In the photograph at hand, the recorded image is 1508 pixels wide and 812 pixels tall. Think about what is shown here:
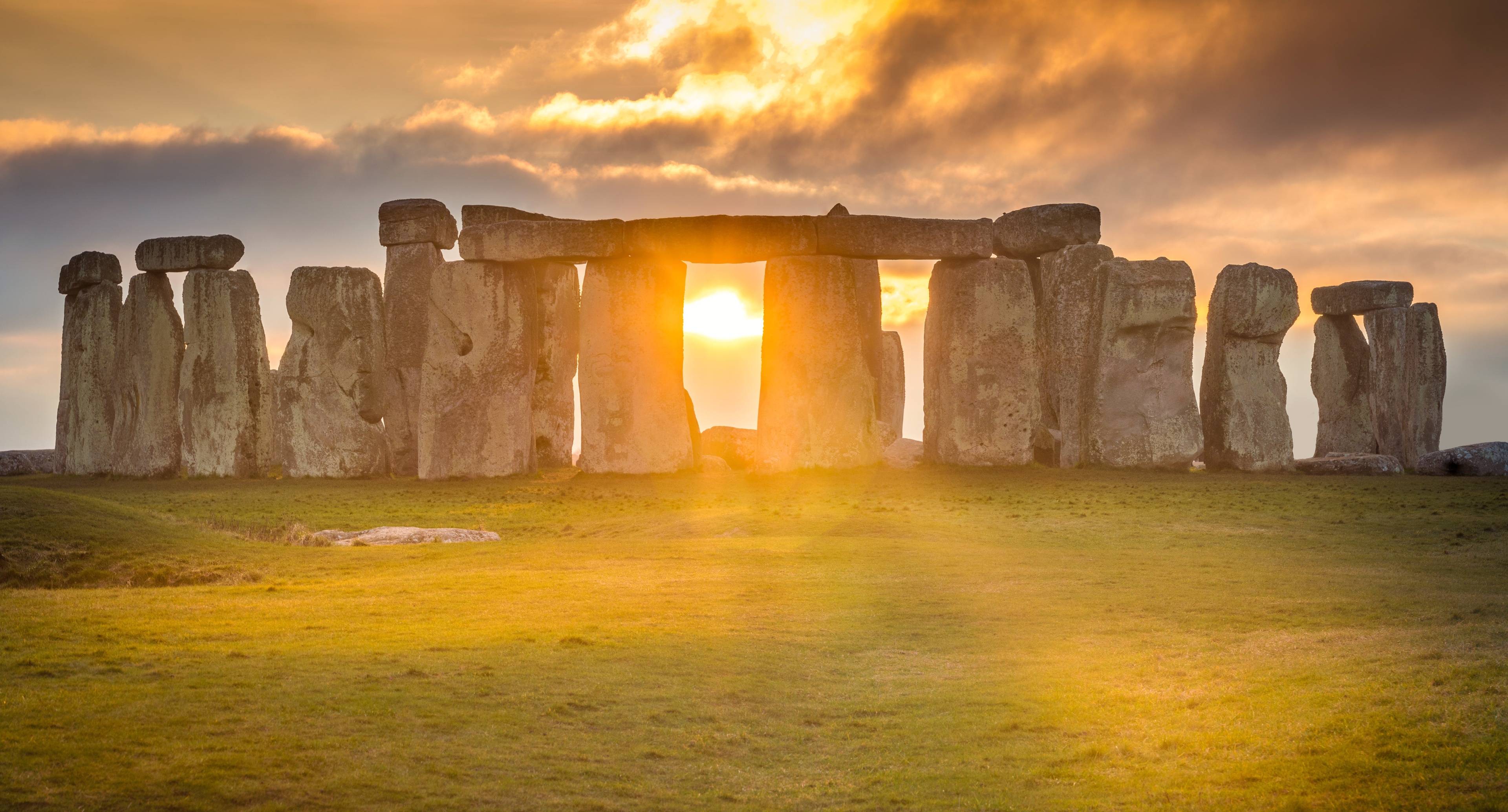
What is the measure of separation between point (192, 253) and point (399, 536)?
45.1 ft

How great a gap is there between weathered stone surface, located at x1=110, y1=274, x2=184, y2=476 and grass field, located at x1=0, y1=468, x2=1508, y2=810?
39.9 ft

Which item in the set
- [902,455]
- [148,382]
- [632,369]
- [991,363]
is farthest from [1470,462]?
[148,382]

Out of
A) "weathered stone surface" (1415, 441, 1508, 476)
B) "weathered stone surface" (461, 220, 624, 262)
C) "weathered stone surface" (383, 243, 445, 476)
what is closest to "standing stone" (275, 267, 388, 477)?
"weathered stone surface" (383, 243, 445, 476)

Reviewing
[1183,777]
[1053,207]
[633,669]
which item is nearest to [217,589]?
[633,669]

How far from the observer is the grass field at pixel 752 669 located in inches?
271

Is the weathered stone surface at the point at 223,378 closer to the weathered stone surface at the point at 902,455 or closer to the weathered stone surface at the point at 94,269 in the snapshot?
the weathered stone surface at the point at 94,269

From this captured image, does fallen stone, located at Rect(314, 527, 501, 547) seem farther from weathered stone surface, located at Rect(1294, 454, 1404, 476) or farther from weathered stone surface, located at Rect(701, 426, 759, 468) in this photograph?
weathered stone surface, located at Rect(1294, 454, 1404, 476)

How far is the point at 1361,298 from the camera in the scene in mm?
31188

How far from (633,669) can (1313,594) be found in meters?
6.60

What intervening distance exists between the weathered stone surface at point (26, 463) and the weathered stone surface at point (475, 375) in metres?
11.1

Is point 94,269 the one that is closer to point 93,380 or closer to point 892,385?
point 93,380

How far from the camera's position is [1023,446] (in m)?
25.5

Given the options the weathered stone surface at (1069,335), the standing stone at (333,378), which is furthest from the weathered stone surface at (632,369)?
the weathered stone surface at (1069,335)

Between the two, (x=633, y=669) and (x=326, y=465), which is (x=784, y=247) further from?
(x=633, y=669)
